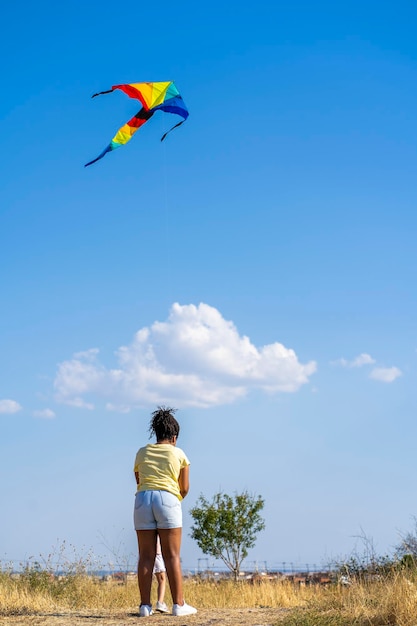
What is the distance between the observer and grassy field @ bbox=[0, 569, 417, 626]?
6797 millimetres

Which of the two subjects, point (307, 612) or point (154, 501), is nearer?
point (307, 612)

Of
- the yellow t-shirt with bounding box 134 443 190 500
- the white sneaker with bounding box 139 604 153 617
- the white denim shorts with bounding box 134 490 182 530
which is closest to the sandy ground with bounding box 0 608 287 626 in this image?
the white sneaker with bounding box 139 604 153 617

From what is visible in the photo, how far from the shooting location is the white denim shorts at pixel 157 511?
7469 mm

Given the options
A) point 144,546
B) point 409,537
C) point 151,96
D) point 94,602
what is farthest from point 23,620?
point 151,96

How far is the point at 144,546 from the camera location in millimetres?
7594

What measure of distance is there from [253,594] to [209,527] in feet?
71.1

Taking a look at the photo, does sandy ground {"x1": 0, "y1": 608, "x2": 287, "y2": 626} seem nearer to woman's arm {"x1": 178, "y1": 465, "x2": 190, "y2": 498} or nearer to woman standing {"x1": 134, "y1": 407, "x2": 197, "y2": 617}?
woman standing {"x1": 134, "y1": 407, "x2": 197, "y2": 617}

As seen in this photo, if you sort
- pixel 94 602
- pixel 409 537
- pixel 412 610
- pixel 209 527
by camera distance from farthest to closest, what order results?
pixel 209 527 → pixel 409 537 → pixel 94 602 → pixel 412 610

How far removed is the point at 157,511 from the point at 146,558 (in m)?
0.52

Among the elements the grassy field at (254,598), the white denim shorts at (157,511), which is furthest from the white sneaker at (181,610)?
the grassy field at (254,598)

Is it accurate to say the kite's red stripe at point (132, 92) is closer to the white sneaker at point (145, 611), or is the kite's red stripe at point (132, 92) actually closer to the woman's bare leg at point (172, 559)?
the woman's bare leg at point (172, 559)

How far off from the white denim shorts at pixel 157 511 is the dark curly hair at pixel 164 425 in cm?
58

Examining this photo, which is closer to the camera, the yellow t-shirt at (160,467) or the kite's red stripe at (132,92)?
the yellow t-shirt at (160,467)

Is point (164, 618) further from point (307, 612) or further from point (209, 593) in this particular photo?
point (209, 593)
